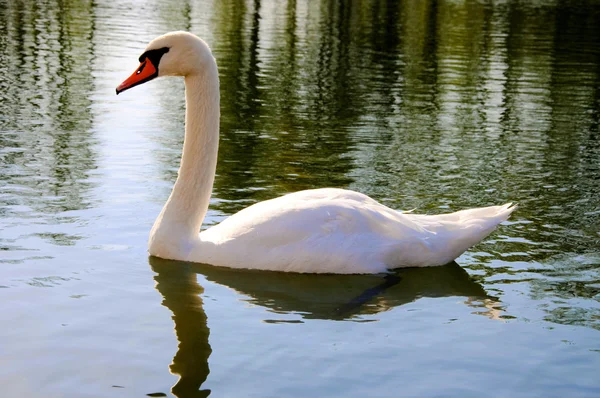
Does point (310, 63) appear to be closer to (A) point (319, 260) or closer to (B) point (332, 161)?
(B) point (332, 161)

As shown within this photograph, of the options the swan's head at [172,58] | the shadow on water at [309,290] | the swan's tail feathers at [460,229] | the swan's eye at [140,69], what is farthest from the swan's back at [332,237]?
the swan's eye at [140,69]

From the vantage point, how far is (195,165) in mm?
8688

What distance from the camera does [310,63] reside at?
25062 mm

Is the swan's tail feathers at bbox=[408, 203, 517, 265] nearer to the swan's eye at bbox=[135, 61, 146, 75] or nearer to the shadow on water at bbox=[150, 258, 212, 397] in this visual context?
the shadow on water at bbox=[150, 258, 212, 397]

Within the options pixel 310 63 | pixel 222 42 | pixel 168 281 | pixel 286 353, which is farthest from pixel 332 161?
pixel 222 42

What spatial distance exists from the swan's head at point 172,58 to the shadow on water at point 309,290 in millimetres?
1636

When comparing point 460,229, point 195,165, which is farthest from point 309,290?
point 195,165

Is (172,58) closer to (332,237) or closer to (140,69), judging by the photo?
(140,69)

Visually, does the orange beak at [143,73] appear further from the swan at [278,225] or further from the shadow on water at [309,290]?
the shadow on water at [309,290]

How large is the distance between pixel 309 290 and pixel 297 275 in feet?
1.18

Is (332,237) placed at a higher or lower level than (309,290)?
higher

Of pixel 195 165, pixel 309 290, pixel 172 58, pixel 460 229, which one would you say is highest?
pixel 172 58

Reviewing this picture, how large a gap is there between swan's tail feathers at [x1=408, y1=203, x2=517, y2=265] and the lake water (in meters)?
0.23

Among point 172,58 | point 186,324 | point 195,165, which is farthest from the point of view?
point 195,165
